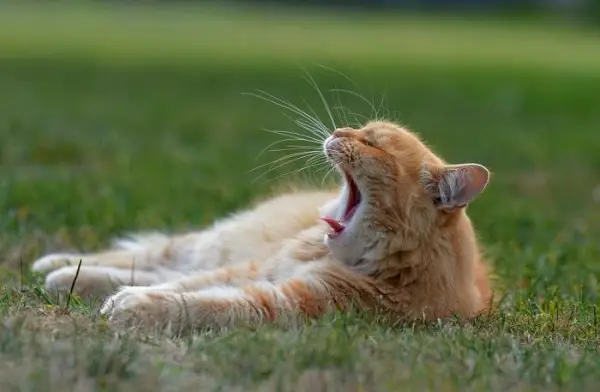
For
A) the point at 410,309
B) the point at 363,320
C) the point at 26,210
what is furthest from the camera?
the point at 26,210

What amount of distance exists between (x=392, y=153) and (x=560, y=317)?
1.04m

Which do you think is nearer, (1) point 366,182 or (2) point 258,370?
(2) point 258,370

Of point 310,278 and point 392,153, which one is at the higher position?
point 392,153

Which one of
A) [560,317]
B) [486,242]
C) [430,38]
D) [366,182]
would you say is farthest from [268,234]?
[430,38]

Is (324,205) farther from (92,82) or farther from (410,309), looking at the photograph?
(92,82)

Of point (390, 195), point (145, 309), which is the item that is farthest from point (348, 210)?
point (145, 309)

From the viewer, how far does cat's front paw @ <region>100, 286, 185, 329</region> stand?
4117 millimetres

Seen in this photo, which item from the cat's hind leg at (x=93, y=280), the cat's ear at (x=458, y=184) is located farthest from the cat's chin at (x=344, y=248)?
the cat's hind leg at (x=93, y=280)

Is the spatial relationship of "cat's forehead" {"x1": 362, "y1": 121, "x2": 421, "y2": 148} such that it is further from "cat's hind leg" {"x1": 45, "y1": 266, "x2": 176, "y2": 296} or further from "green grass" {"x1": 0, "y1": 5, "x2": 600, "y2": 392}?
"cat's hind leg" {"x1": 45, "y1": 266, "x2": 176, "y2": 296}

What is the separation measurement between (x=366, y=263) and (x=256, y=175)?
4.90 metres

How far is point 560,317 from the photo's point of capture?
4777mm

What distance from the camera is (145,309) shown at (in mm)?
4203

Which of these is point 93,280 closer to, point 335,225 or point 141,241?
point 141,241

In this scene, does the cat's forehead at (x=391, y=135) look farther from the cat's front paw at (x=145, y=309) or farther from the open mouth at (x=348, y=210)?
the cat's front paw at (x=145, y=309)
